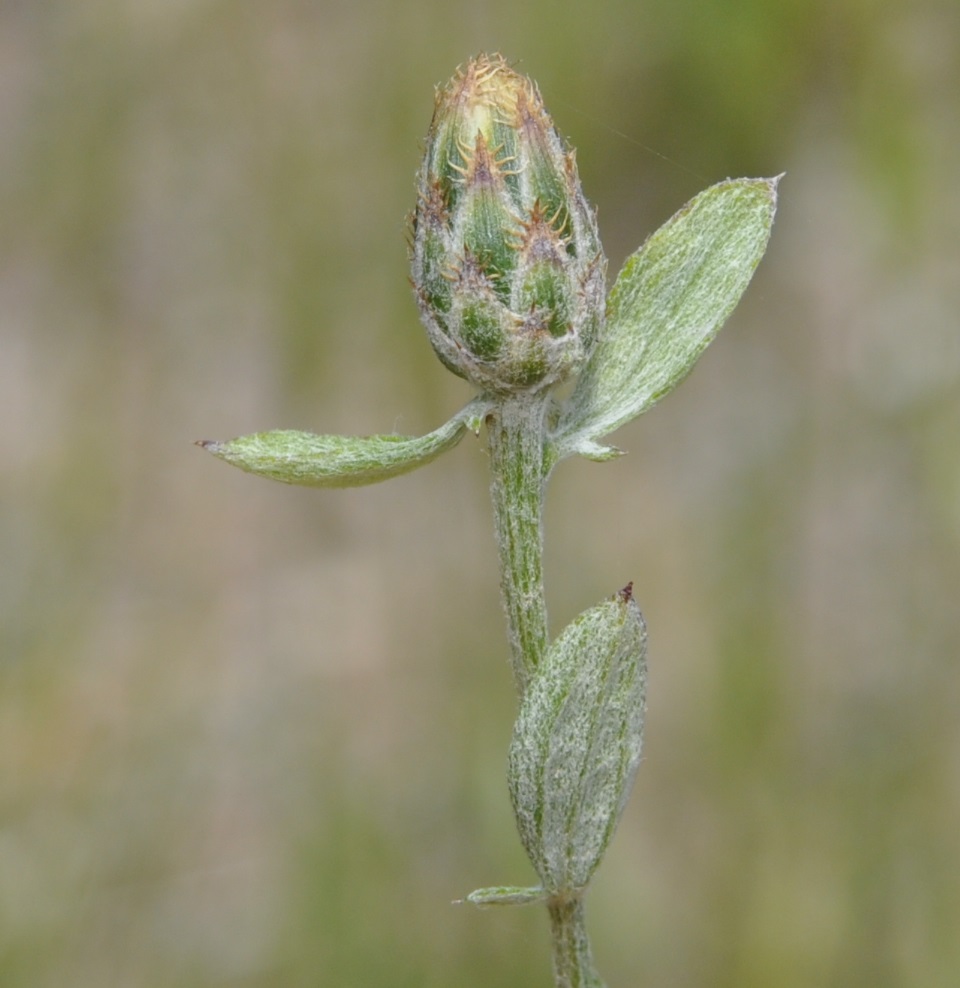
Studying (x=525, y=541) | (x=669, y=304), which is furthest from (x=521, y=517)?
(x=669, y=304)

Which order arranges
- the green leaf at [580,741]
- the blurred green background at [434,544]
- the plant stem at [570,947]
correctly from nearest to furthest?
the green leaf at [580,741] < the plant stem at [570,947] < the blurred green background at [434,544]

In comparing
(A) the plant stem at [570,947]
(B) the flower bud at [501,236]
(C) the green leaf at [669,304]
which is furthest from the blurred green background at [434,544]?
(B) the flower bud at [501,236]

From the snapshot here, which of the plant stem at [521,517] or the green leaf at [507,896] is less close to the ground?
the plant stem at [521,517]

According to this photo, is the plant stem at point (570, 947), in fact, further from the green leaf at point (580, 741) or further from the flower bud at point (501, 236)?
the flower bud at point (501, 236)

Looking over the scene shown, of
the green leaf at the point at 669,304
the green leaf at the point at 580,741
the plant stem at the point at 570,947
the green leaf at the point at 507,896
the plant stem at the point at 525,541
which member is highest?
the green leaf at the point at 669,304

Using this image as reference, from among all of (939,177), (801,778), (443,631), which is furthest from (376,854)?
(939,177)

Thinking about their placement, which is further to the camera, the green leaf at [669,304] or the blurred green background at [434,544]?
the blurred green background at [434,544]

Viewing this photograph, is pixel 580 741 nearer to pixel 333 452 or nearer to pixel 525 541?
pixel 525 541

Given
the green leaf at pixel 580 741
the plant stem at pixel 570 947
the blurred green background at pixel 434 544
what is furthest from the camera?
the blurred green background at pixel 434 544

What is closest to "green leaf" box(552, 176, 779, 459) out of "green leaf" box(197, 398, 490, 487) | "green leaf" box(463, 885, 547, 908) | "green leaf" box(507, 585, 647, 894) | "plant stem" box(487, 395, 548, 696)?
"plant stem" box(487, 395, 548, 696)
